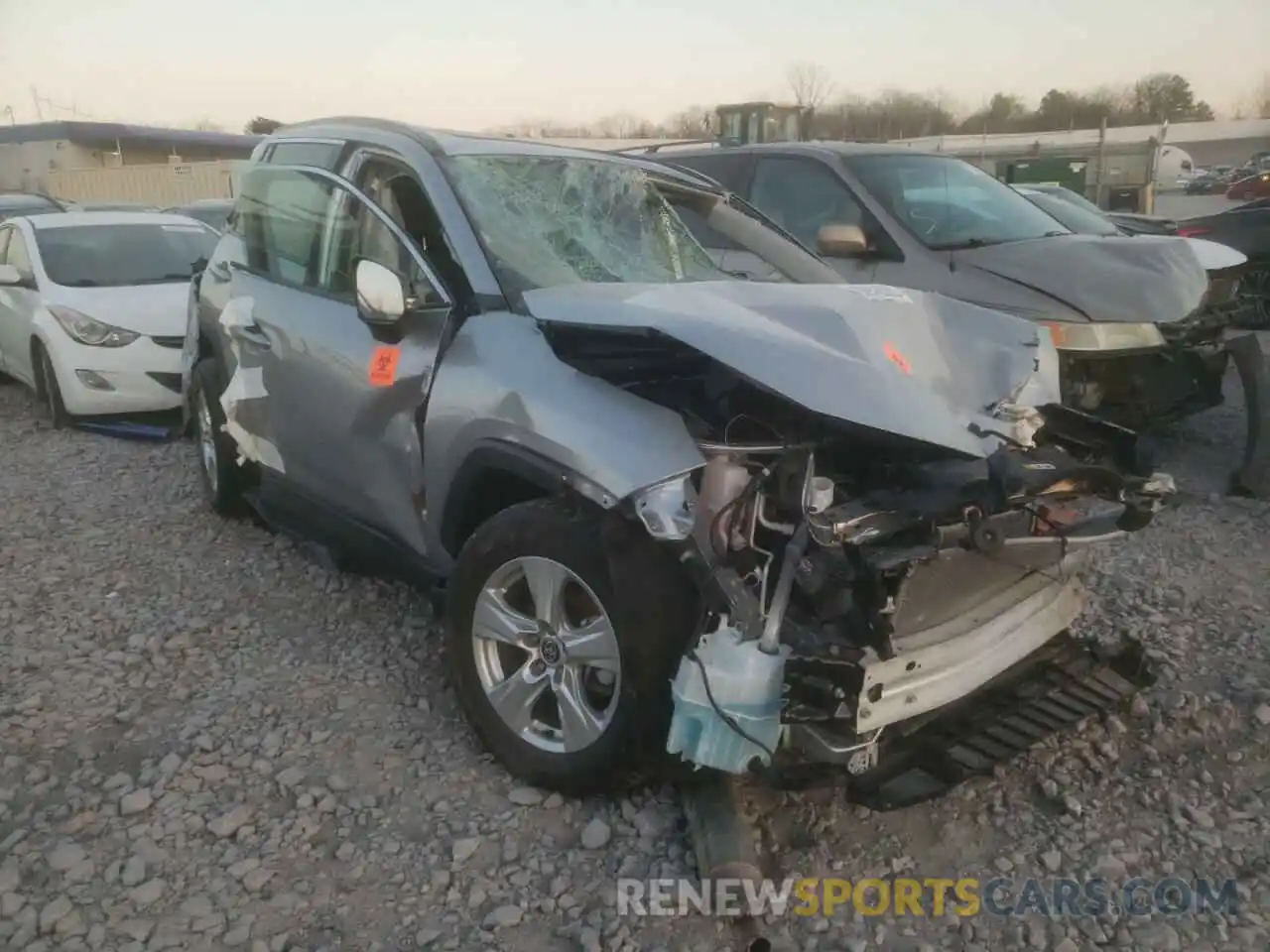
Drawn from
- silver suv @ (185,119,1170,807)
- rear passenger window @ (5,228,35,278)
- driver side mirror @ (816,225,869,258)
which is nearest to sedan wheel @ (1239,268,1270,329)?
driver side mirror @ (816,225,869,258)

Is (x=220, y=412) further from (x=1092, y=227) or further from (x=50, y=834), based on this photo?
(x=1092, y=227)

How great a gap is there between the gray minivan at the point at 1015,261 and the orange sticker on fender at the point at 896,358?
294 cm

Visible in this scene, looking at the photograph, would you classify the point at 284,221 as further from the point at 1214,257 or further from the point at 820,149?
the point at 1214,257

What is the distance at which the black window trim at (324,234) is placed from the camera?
11.5ft

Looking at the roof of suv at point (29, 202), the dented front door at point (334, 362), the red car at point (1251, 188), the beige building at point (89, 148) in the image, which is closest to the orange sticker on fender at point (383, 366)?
the dented front door at point (334, 362)

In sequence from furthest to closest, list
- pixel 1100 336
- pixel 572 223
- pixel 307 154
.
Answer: pixel 1100 336, pixel 307 154, pixel 572 223

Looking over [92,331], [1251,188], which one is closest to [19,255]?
[92,331]

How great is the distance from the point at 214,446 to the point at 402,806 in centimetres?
288

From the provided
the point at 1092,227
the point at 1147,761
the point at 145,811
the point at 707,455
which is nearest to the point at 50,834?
the point at 145,811

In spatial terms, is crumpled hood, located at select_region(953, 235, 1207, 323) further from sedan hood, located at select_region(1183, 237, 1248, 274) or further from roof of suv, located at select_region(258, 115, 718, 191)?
roof of suv, located at select_region(258, 115, 718, 191)

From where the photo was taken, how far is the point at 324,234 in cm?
418

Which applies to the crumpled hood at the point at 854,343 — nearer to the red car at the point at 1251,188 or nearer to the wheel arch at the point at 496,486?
the wheel arch at the point at 496,486

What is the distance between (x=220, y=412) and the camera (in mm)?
5164

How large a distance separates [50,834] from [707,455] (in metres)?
2.16
